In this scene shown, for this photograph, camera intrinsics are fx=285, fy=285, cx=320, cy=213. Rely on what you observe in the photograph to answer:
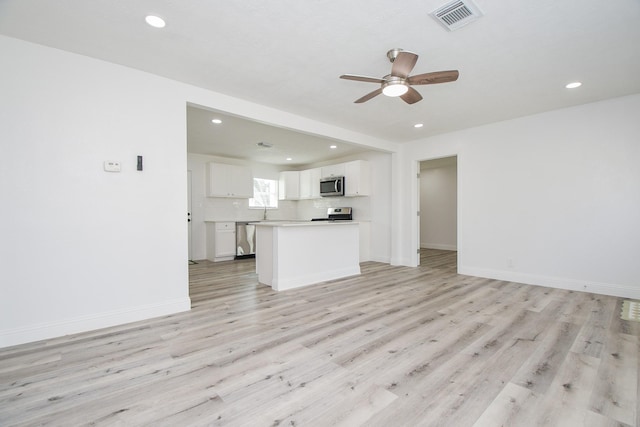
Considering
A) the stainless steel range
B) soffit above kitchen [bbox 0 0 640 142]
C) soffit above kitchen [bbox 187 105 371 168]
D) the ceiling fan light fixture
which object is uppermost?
soffit above kitchen [bbox 0 0 640 142]

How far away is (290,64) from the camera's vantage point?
9.17ft

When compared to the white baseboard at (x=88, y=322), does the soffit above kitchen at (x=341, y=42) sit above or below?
above

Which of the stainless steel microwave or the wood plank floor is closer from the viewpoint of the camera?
the wood plank floor

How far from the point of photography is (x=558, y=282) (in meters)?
4.04

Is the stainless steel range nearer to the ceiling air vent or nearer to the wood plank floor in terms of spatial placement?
the wood plank floor

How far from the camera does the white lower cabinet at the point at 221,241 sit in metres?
6.45

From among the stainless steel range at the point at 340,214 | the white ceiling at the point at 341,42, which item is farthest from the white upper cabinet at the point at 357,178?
the white ceiling at the point at 341,42

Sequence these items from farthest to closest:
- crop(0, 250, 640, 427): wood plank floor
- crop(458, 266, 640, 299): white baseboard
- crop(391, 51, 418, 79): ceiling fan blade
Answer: crop(458, 266, 640, 299): white baseboard
crop(391, 51, 418, 79): ceiling fan blade
crop(0, 250, 640, 427): wood plank floor

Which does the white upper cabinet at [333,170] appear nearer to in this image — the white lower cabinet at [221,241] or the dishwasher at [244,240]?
the dishwasher at [244,240]

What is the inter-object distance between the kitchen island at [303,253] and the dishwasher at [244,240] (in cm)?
239

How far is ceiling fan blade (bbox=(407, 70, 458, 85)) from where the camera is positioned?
2375 millimetres

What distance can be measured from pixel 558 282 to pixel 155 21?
5.56 meters

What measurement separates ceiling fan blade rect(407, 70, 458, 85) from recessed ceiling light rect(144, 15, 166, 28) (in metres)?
2.05

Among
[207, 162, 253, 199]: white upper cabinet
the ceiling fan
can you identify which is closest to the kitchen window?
[207, 162, 253, 199]: white upper cabinet
